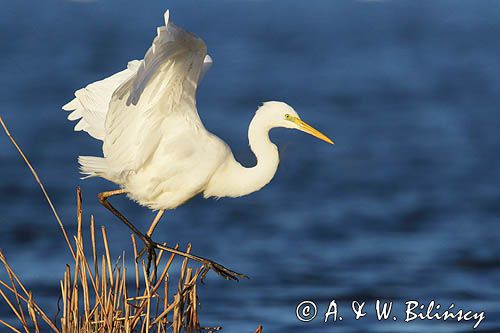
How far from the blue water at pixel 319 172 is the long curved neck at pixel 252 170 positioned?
1.35ft

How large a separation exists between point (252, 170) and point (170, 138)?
0.57 metres

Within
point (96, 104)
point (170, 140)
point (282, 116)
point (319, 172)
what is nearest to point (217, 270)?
point (170, 140)

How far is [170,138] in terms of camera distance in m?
7.27

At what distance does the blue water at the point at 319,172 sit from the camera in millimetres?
11422

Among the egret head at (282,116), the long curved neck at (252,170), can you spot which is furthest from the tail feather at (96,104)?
the egret head at (282,116)

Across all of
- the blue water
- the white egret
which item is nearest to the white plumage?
the white egret

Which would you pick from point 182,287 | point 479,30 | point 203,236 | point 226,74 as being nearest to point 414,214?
point 203,236

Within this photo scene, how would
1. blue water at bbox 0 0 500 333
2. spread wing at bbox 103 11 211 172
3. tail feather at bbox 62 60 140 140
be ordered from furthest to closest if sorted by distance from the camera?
blue water at bbox 0 0 500 333
tail feather at bbox 62 60 140 140
spread wing at bbox 103 11 211 172

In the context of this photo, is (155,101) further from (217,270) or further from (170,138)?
(217,270)

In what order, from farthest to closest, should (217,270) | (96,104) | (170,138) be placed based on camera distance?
(96,104) → (170,138) → (217,270)

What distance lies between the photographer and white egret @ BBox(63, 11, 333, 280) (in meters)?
6.92

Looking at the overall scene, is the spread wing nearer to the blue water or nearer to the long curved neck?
the long curved neck

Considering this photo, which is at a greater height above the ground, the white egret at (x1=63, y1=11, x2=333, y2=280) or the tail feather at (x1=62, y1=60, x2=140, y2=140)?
the tail feather at (x1=62, y1=60, x2=140, y2=140)

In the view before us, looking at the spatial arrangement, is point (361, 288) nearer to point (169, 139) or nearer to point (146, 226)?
point (146, 226)
